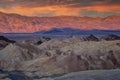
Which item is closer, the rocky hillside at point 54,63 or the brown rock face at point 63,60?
the rocky hillside at point 54,63

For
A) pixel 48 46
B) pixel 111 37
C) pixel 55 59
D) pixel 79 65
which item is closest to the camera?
pixel 79 65

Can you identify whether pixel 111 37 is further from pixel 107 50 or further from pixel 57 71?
pixel 57 71

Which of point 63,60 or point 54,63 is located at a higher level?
point 63,60

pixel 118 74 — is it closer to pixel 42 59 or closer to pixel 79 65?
pixel 79 65

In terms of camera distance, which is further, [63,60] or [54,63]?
[54,63]

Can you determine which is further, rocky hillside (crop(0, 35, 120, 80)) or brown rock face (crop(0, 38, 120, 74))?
brown rock face (crop(0, 38, 120, 74))

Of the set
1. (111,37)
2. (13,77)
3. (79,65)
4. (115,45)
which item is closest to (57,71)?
(79,65)

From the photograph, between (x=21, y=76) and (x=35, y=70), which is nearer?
(x=21, y=76)

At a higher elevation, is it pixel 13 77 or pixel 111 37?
pixel 13 77

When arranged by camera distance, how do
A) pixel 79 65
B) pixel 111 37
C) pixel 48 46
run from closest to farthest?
pixel 79 65 < pixel 48 46 < pixel 111 37
